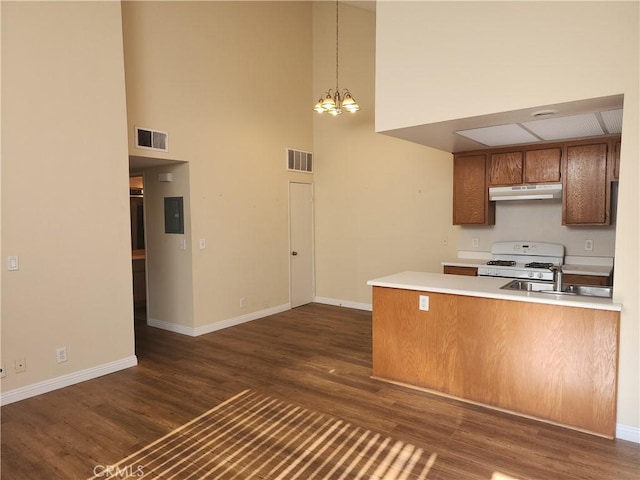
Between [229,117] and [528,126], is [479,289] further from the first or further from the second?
[229,117]

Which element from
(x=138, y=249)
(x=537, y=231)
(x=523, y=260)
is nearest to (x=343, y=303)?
(x=523, y=260)

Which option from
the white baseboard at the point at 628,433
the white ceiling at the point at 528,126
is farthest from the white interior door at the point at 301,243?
the white baseboard at the point at 628,433

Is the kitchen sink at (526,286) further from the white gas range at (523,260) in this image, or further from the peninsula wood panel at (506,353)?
the white gas range at (523,260)

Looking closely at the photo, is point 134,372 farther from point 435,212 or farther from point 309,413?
point 435,212

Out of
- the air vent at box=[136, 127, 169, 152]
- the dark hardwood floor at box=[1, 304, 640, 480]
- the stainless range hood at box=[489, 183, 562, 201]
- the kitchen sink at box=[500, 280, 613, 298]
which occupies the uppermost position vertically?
the air vent at box=[136, 127, 169, 152]

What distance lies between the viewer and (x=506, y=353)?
3.05m

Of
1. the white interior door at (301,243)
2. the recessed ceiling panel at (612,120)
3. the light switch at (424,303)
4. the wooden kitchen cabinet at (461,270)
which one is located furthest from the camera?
the white interior door at (301,243)

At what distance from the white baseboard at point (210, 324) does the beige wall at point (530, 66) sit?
3450 millimetres

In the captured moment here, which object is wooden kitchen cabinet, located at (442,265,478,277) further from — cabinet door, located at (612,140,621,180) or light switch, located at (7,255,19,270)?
light switch, located at (7,255,19,270)

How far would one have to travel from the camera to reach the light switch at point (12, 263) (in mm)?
3229

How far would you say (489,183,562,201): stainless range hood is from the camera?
442 centimetres

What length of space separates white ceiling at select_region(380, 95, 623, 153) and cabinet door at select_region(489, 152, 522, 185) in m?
0.24

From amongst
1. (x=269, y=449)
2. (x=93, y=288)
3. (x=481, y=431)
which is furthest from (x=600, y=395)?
(x=93, y=288)

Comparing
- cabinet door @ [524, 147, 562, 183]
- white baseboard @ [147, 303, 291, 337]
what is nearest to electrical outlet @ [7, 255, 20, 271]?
white baseboard @ [147, 303, 291, 337]
